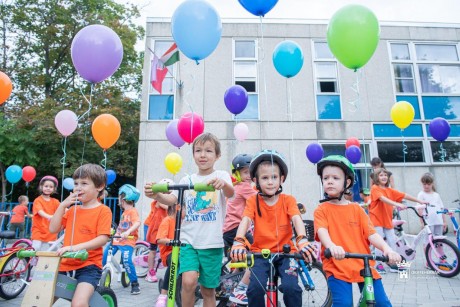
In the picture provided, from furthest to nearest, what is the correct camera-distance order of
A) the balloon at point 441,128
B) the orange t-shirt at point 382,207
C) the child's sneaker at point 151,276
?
the balloon at point 441,128 → the child's sneaker at point 151,276 → the orange t-shirt at point 382,207

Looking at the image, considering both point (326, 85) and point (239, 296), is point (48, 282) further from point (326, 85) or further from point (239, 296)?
point (326, 85)

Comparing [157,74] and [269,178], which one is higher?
[157,74]

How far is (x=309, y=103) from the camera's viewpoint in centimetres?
1316

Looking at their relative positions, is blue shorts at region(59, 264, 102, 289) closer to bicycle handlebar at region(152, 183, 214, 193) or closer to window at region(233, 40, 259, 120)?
bicycle handlebar at region(152, 183, 214, 193)

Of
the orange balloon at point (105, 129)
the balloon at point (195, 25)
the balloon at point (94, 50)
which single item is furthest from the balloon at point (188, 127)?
the balloon at point (94, 50)

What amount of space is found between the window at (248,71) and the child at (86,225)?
10.1 metres

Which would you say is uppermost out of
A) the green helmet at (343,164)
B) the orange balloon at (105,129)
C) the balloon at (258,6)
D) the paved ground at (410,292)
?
the balloon at (258,6)

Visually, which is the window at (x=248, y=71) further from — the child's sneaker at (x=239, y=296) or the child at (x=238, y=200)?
the child's sneaker at (x=239, y=296)

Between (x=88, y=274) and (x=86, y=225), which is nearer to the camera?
(x=88, y=274)

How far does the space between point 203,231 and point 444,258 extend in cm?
533

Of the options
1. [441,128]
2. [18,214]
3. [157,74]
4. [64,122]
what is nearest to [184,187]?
[64,122]

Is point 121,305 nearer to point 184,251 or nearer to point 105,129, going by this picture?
point 184,251

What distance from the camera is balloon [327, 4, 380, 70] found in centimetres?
472

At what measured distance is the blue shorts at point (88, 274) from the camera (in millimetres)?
2992
